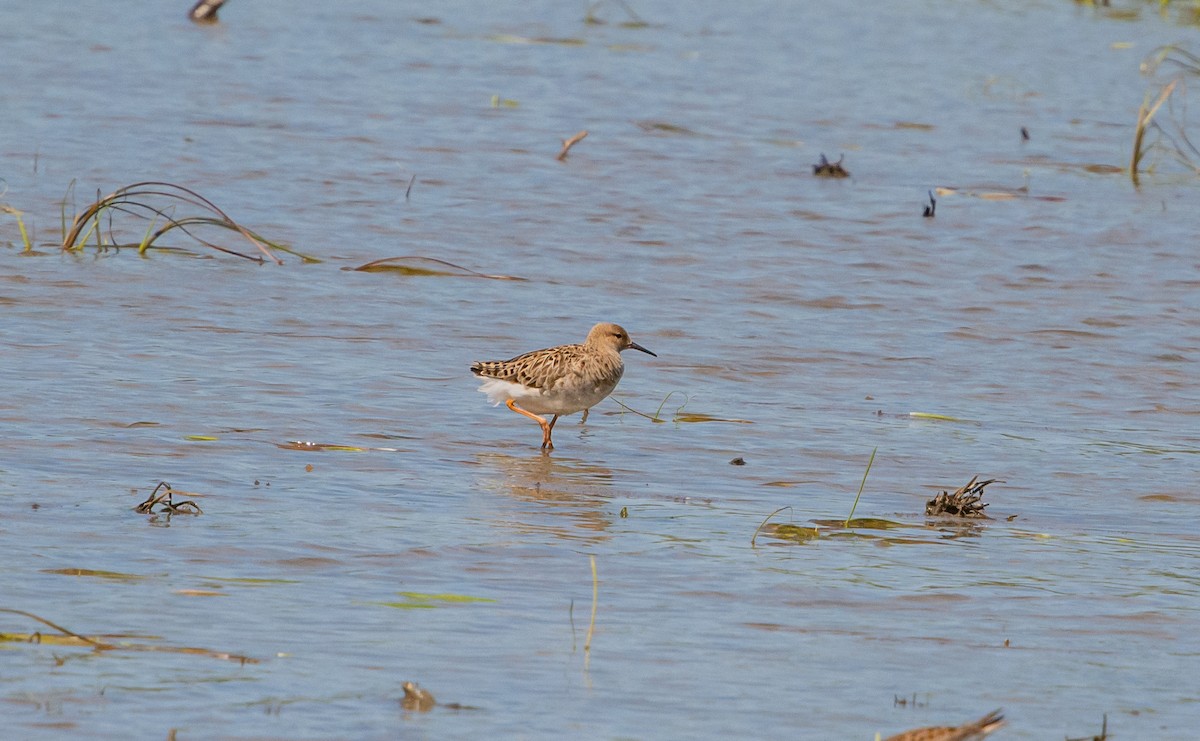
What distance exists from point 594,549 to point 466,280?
631 centimetres

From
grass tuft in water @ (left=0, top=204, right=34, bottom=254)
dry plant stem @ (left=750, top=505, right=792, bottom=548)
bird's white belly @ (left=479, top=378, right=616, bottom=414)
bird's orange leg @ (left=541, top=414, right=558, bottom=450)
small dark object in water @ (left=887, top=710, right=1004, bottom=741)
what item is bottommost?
grass tuft in water @ (left=0, top=204, right=34, bottom=254)

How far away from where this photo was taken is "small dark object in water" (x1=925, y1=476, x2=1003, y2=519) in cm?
818

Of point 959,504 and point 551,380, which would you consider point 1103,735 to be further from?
point 551,380

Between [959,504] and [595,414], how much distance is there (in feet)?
10.1

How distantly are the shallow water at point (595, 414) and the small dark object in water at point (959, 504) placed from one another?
0.38ft

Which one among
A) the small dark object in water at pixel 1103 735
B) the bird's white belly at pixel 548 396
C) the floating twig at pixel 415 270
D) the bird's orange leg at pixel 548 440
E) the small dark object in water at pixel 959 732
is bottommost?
the floating twig at pixel 415 270

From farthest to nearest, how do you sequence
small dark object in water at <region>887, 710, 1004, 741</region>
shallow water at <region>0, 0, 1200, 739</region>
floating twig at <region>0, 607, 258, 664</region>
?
shallow water at <region>0, 0, 1200, 739</region>, floating twig at <region>0, 607, 258, 664</region>, small dark object in water at <region>887, 710, 1004, 741</region>

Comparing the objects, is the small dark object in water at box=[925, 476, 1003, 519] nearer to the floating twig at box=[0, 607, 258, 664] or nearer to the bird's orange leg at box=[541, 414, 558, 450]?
the bird's orange leg at box=[541, 414, 558, 450]

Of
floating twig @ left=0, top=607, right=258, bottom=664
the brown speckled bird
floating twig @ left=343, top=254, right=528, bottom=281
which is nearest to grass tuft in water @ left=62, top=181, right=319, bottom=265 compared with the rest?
floating twig @ left=343, top=254, right=528, bottom=281

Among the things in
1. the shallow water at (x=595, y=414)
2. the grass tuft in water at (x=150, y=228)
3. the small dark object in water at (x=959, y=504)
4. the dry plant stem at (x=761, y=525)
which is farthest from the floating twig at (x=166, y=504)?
the grass tuft in water at (x=150, y=228)

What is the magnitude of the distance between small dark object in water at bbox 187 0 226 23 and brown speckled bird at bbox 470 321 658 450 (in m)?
17.7

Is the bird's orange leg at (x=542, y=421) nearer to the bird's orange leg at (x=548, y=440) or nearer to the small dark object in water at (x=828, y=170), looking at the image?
the bird's orange leg at (x=548, y=440)

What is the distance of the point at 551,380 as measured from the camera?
32.0 ft

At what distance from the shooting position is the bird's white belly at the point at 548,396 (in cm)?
970
